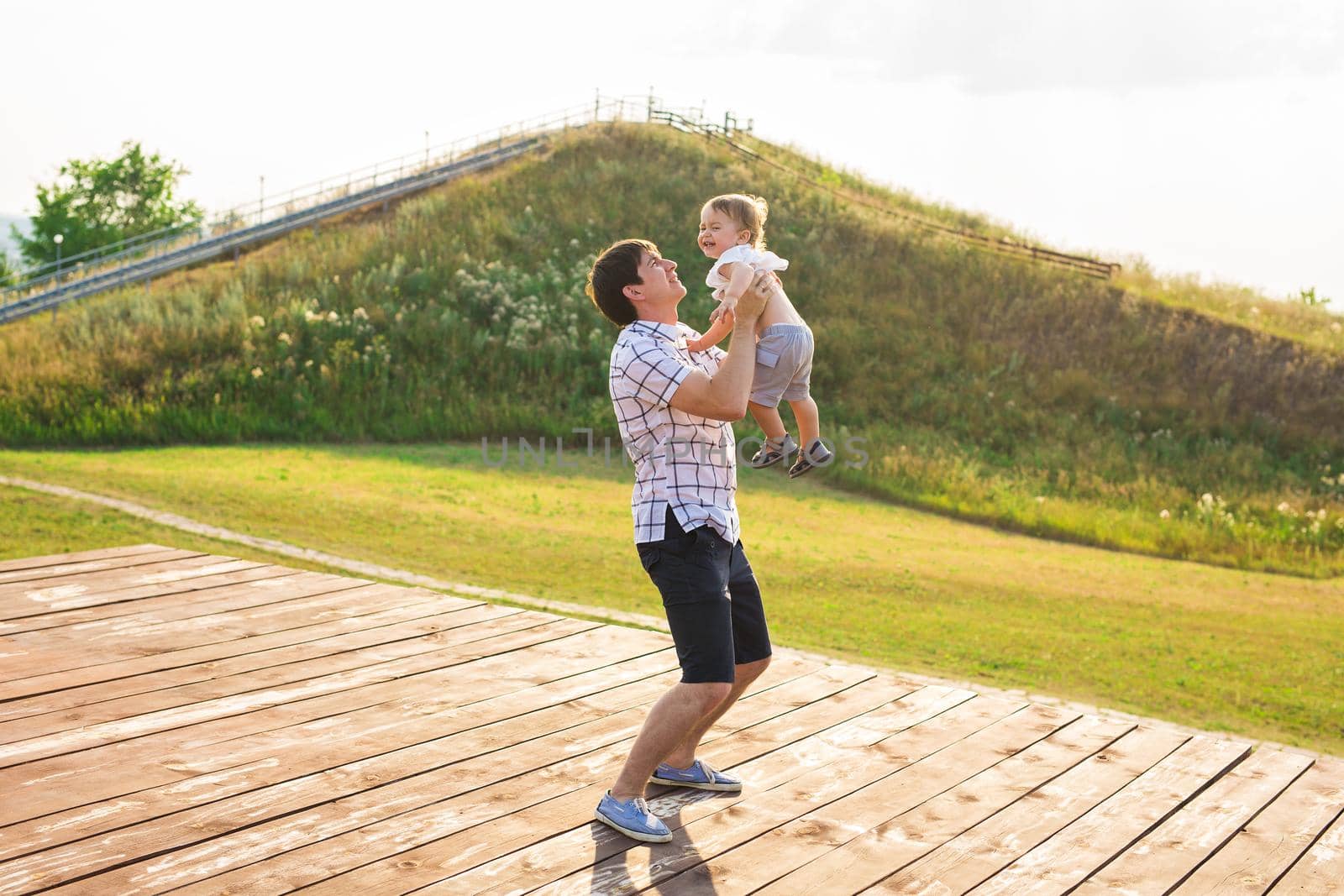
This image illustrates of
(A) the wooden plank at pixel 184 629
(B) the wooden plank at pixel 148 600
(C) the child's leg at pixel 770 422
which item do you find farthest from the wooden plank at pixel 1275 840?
(B) the wooden plank at pixel 148 600

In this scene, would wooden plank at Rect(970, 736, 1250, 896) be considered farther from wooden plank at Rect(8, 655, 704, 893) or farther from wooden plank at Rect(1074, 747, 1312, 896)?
wooden plank at Rect(8, 655, 704, 893)

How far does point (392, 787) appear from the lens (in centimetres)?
507

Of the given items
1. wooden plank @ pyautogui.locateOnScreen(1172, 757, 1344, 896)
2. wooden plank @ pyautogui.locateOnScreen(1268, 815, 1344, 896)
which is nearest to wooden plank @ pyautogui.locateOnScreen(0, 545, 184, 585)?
Result: wooden plank @ pyautogui.locateOnScreen(1172, 757, 1344, 896)

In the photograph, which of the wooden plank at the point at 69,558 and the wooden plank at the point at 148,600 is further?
the wooden plank at the point at 69,558

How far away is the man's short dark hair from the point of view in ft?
15.7

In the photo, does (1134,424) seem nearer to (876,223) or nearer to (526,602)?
(876,223)

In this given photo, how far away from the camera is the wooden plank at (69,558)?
28.4 ft

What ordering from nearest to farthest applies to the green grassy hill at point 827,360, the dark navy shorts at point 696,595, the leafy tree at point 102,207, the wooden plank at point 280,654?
the dark navy shorts at point 696,595, the wooden plank at point 280,654, the green grassy hill at point 827,360, the leafy tree at point 102,207

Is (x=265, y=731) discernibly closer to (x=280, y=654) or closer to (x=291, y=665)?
(x=291, y=665)

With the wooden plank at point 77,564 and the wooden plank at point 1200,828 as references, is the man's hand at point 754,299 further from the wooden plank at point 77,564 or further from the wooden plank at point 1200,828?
the wooden plank at point 77,564

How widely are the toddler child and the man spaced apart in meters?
0.28

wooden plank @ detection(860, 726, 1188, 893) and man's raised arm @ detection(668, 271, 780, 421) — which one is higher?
man's raised arm @ detection(668, 271, 780, 421)

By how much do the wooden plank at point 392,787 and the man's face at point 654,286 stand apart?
206 cm

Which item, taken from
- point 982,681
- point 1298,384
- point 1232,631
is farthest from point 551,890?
point 1298,384
